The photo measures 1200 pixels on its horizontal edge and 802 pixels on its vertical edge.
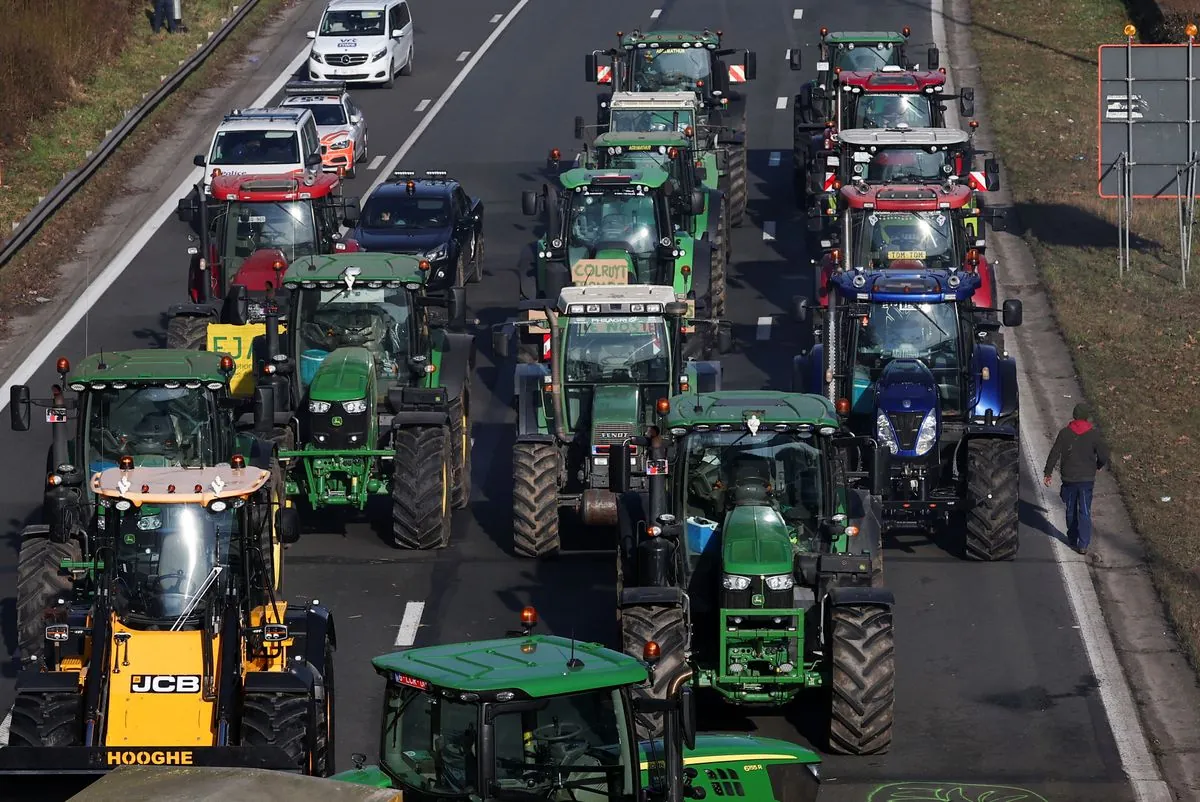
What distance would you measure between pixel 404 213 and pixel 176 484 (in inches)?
708

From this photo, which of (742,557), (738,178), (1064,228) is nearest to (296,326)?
(742,557)

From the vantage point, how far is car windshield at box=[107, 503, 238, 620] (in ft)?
50.5

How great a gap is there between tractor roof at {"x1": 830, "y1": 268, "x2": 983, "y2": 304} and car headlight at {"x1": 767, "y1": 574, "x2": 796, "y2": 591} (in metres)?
6.71

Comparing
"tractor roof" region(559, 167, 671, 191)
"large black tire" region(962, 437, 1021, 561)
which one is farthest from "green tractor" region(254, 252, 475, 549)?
"large black tire" region(962, 437, 1021, 561)

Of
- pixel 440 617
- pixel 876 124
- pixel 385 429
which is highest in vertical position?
pixel 876 124

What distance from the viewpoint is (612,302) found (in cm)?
2300

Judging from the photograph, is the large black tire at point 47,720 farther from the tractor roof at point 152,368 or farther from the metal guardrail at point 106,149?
the metal guardrail at point 106,149

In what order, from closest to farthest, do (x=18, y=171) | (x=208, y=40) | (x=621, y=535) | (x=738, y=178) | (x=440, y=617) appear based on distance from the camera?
(x=621, y=535) < (x=440, y=617) < (x=738, y=178) < (x=18, y=171) < (x=208, y=40)

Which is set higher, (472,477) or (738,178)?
(738,178)

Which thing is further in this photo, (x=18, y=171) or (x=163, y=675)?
(x=18, y=171)

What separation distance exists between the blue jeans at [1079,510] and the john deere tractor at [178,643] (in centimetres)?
1002

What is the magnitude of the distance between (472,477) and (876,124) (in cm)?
1249

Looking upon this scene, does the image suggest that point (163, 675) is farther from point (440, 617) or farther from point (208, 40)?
point (208, 40)

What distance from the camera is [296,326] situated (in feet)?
77.7
